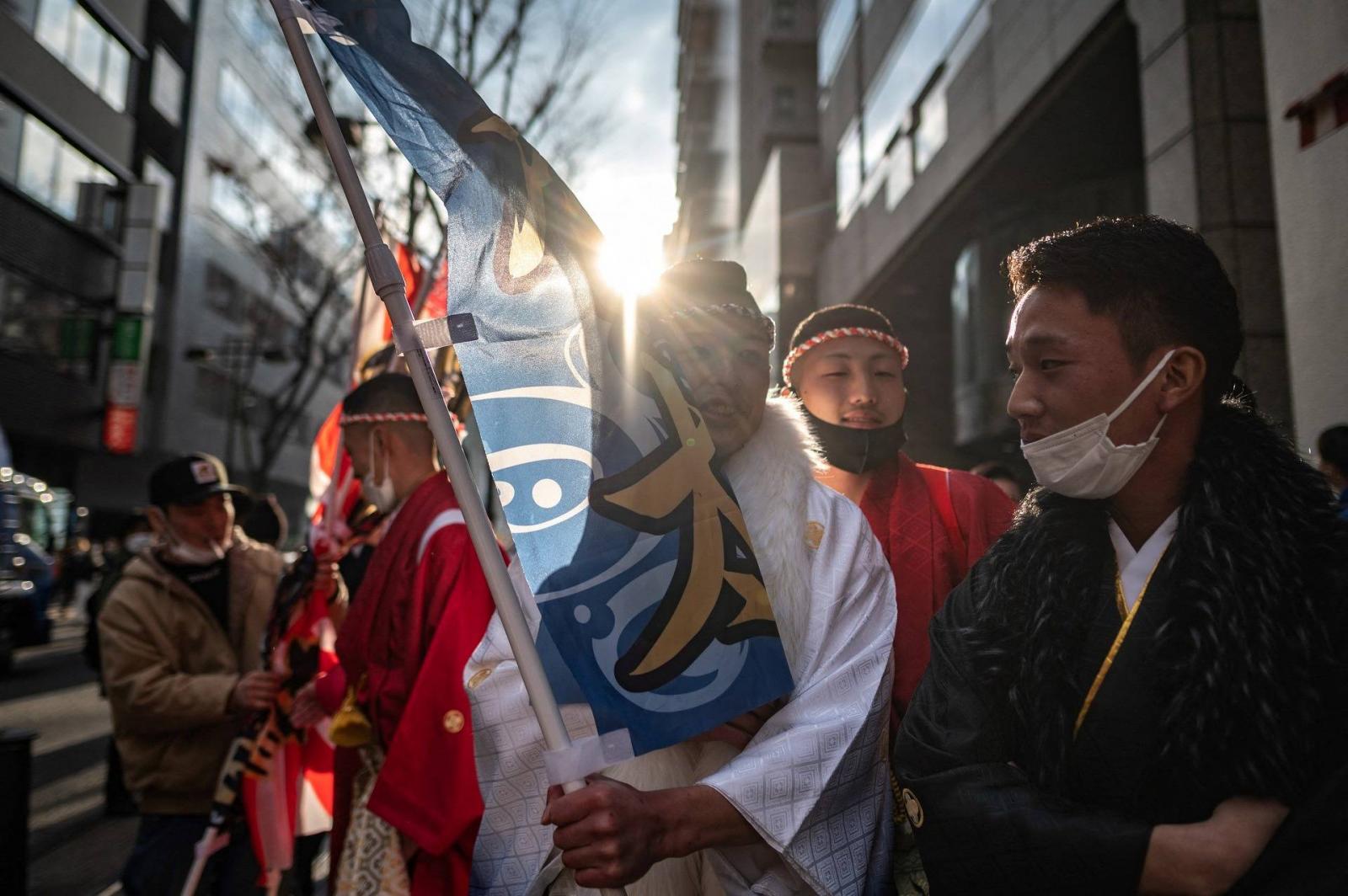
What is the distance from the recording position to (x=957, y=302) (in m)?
11.7

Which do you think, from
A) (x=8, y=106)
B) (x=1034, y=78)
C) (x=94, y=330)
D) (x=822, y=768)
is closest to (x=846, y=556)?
(x=822, y=768)

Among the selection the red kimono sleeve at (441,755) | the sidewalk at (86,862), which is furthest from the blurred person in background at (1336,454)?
the sidewalk at (86,862)

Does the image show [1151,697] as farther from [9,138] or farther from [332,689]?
[9,138]

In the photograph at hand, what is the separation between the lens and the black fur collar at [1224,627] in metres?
1.39

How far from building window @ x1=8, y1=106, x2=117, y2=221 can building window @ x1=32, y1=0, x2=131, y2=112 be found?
1703mm

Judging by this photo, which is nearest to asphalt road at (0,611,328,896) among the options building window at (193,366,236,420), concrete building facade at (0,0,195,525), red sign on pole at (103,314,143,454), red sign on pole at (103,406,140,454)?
red sign on pole at (103,314,143,454)

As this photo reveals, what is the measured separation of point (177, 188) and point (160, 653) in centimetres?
2902

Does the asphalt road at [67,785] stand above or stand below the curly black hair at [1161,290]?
below

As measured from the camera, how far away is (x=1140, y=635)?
158 cm

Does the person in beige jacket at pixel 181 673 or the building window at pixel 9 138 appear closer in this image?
the person in beige jacket at pixel 181 673

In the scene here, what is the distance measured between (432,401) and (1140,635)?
122 centimetres

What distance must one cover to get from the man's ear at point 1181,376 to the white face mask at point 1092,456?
0.01m

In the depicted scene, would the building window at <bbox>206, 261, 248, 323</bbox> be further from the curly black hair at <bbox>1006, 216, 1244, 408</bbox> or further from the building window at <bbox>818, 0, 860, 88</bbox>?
the curly black hair at <bbox>1006, 216, 1244, 408</bbox>

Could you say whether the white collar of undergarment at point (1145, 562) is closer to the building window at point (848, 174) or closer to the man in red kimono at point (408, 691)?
→ the man in red kimono at point (408, 691)
